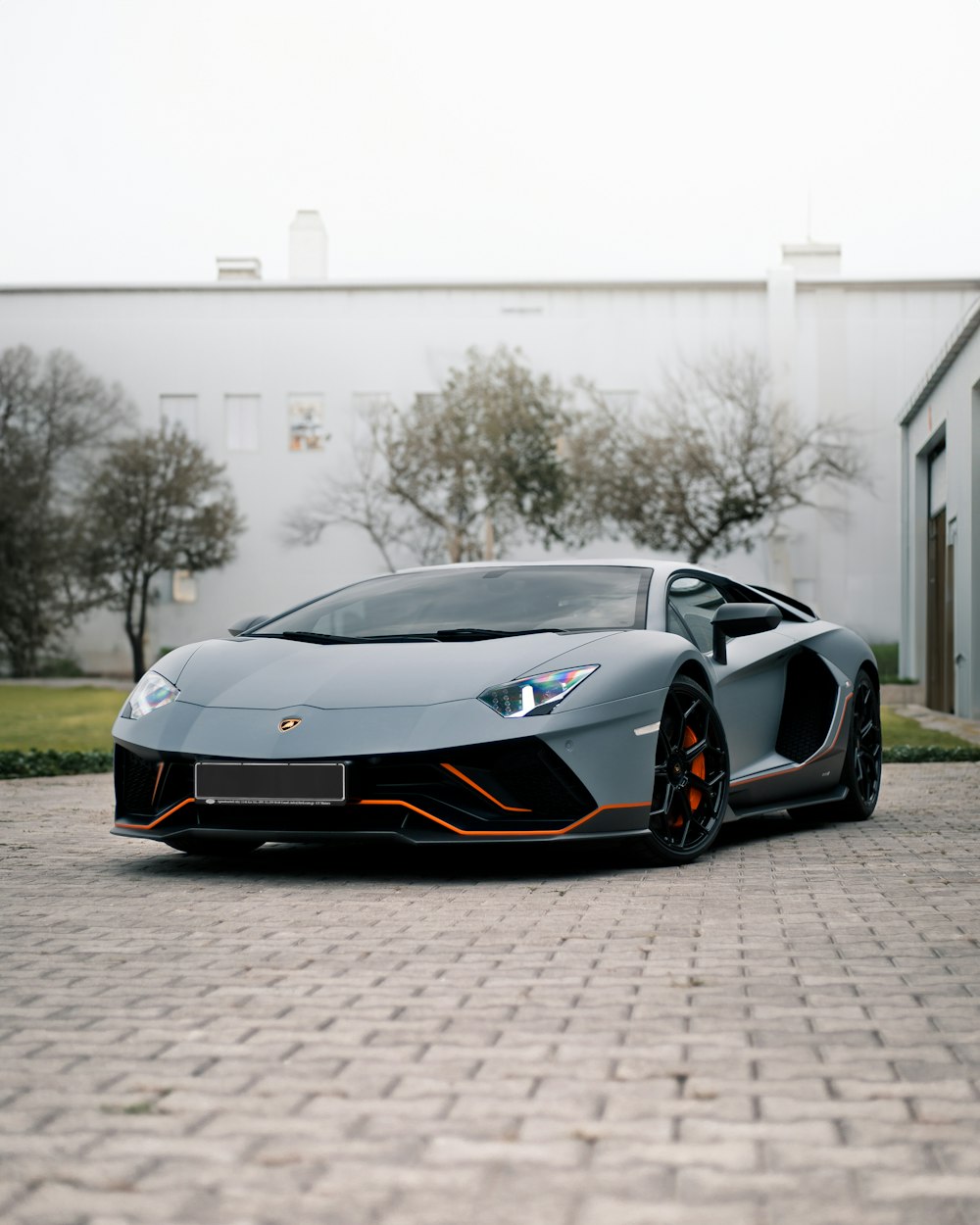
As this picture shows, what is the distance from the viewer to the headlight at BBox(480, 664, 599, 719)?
16.9 feet

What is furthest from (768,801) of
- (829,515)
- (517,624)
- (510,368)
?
(829,515)

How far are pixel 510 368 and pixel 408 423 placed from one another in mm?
2805

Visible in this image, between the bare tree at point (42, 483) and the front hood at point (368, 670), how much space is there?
110 ft

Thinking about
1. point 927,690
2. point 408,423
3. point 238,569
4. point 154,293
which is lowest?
point 927,690

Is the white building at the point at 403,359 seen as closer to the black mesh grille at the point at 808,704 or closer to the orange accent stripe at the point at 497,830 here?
the black mesh grille at the point at 808,704

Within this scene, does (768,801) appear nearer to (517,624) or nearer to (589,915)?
(517,624)

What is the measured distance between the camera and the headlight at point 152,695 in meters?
5.54

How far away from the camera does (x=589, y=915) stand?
451 cm

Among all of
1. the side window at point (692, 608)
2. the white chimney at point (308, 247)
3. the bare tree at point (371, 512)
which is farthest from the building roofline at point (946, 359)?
the white chimney at point (308, 247)

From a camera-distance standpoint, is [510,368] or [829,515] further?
[829,515]

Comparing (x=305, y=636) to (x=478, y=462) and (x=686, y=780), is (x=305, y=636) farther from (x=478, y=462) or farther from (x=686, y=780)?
(x=478, y=462)

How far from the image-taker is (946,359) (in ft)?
68.3

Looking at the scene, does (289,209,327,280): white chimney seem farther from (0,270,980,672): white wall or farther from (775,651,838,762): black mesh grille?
(775,651,838,762): black mesh grille

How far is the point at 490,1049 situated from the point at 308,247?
44.6m
